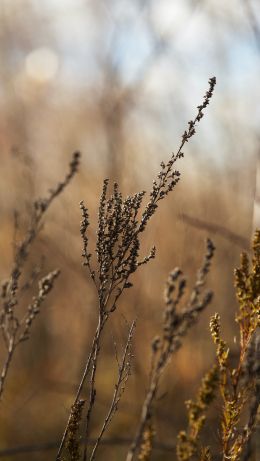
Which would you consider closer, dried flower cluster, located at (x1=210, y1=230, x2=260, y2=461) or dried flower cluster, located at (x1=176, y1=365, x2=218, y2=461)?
dried flower cluster, located at (x1=176, y1=365, x2=218, y2=461)

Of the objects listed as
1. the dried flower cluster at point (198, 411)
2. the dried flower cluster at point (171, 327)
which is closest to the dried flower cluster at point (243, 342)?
the dried flower cluster at point (198, 411)

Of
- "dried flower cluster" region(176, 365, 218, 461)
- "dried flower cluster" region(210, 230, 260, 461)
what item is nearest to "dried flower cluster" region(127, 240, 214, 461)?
"dried flower cluster" region(176, 365, 218, 461)

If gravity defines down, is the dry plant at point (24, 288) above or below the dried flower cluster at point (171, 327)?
above

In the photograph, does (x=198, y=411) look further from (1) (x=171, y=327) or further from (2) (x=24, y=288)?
(2) (x=24, y=288)

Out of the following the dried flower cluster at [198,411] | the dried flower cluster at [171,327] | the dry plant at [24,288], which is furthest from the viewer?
the dry plant at [24,288]

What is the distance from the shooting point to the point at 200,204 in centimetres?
548

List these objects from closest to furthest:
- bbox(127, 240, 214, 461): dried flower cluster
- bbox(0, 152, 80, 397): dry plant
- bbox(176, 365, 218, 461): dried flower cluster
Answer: bbox(127, 240, 214, 461): dried flower cluster < bbox(176, 365, 218, 461): dried flower cluster < bbox(0, 152, 80, 397): dry plant

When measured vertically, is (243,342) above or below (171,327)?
above

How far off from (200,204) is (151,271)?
92cm

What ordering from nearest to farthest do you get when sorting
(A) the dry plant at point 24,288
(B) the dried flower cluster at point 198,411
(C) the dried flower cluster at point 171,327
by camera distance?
1. (C) the dried flower cluster at point 171,327
2. (B) the dried flower cluster at point 198,411
3. (A) the dry plant at point 24,288

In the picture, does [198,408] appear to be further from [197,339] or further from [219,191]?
[219,191]

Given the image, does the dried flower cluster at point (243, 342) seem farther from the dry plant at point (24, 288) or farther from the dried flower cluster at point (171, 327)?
the dry plant at point (24, 288)

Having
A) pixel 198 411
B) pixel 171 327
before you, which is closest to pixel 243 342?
pixel 198 411

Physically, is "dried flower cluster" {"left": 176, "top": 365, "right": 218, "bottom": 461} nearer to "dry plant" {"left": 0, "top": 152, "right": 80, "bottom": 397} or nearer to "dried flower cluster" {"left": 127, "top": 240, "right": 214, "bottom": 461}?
"dried flower cluster" {"left": 127, "top": 240, "right": 214, "bottom": 461}
